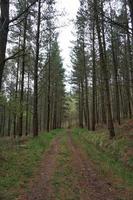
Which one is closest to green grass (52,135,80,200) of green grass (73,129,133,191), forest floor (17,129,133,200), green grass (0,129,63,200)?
forest floor (17,129,133,200)

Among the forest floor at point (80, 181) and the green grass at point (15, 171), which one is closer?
the forest floor at point (80, 181)

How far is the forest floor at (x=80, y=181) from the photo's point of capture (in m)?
6.61

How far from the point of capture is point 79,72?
3391 cm

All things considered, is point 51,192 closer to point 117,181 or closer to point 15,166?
point 117,181

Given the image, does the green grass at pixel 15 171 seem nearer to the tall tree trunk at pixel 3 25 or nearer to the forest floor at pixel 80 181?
the forest floor at pixel 80 181

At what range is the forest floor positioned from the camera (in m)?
6.61

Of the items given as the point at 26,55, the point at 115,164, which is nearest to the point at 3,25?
the point at 26,55

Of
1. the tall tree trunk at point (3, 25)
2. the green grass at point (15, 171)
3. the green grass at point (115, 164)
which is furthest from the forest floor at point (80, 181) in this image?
the tall tree trunk at point (3, 25)

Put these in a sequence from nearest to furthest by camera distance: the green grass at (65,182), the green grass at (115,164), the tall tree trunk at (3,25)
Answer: the tall tree trunk at (3,25) → the green grass at (65,182) → the green grass at (115,164)

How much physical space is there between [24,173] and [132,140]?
263 inches

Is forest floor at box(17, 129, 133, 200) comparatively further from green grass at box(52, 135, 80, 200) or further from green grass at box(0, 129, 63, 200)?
green grass at box(0, 129, 63, 200)

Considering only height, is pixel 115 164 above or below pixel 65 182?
above

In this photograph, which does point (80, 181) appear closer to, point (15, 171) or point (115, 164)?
point (15, 171)

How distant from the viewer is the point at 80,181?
787 cm
